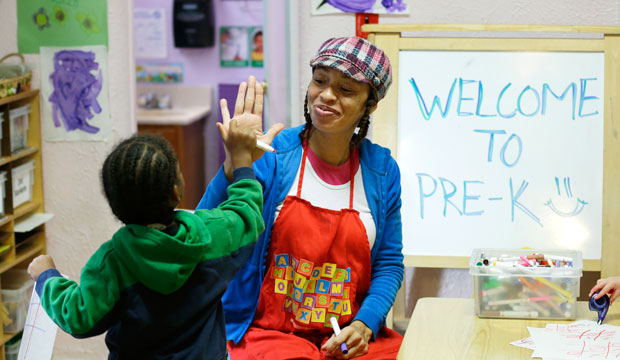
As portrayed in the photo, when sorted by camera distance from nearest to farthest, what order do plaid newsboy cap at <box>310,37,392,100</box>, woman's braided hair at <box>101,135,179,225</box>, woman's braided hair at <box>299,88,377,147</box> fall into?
1. woman's braided hair at <box>101,135,179,225</box>
2. plaid newsboy cap at <box>310,37,392,100</box>
3. woman's braided hair at <box>299,88,377,147</box>

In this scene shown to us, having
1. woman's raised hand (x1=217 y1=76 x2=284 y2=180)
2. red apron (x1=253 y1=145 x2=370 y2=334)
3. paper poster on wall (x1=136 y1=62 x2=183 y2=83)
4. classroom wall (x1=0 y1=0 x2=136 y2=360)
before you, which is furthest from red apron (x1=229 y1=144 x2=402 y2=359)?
paper poster on wall (x1=136 y1=62 x2=183 y2=83)

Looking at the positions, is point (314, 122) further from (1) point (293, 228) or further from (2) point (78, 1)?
(2) point (78, 1)

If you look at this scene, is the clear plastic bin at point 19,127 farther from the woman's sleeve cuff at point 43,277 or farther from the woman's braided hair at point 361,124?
the woman's sleeve cuff at point 43,277

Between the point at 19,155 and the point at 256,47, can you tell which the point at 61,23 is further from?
the point at 256,47

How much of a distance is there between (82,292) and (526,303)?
948mm

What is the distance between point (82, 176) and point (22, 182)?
0.21m

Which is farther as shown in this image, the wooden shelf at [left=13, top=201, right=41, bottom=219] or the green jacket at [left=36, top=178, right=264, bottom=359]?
the wooden shelf at [left=13, top=201, right=41, bottom=219]

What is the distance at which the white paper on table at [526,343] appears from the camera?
4.94ft

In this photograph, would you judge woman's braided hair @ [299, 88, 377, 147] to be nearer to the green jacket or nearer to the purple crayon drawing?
the green jacket

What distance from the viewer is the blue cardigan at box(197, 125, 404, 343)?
176 cm

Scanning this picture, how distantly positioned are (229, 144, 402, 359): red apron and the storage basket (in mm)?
1228

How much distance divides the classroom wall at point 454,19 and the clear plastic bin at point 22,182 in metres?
0.99

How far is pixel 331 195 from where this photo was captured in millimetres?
1812

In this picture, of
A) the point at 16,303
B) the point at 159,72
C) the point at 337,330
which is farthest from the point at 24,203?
the point at 159,72
